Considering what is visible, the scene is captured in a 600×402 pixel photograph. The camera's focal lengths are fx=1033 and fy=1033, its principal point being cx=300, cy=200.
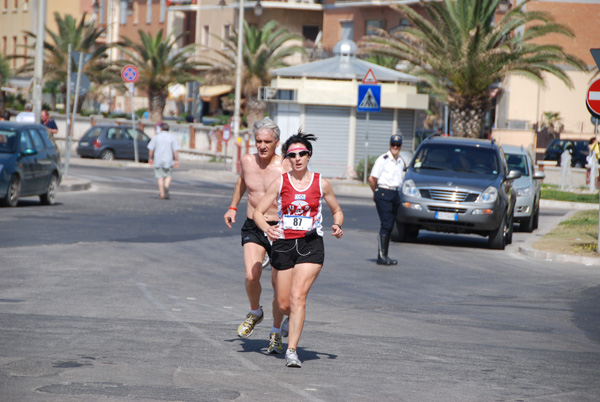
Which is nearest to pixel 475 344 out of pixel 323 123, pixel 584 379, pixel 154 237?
pixel 584 379

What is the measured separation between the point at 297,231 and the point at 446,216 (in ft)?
34.9

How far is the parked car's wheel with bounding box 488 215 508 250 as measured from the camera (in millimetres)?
18211

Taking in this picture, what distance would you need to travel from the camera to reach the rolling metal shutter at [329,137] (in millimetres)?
39750

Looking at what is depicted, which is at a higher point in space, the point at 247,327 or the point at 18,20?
the point at 18,20

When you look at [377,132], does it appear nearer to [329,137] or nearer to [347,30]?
[329,137]

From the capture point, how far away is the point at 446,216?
18.0m

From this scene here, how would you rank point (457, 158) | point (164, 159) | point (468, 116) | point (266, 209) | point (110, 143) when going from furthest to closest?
point (110, 143)
point (468, 116)
point (164, 159)
point (457, 158)
point (266, 209)

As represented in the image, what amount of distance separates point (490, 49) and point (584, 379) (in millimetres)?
29997

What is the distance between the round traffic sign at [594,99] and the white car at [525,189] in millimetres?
5197

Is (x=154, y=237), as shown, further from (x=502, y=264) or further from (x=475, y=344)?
(x=475, y=344)

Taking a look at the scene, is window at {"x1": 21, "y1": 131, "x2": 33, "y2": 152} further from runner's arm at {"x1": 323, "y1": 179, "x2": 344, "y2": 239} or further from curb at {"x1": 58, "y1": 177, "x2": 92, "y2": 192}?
runner's arm at {"x1": 323, "y1": 179, "x2": 344, "y2": 239}

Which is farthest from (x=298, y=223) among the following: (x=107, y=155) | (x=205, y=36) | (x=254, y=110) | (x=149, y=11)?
(x=149, y=11)

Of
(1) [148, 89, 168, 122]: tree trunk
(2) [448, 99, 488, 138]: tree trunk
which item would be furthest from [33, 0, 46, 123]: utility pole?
(1) [148, 89, 168, 122]: tree trunk

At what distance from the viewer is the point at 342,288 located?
12445mm
